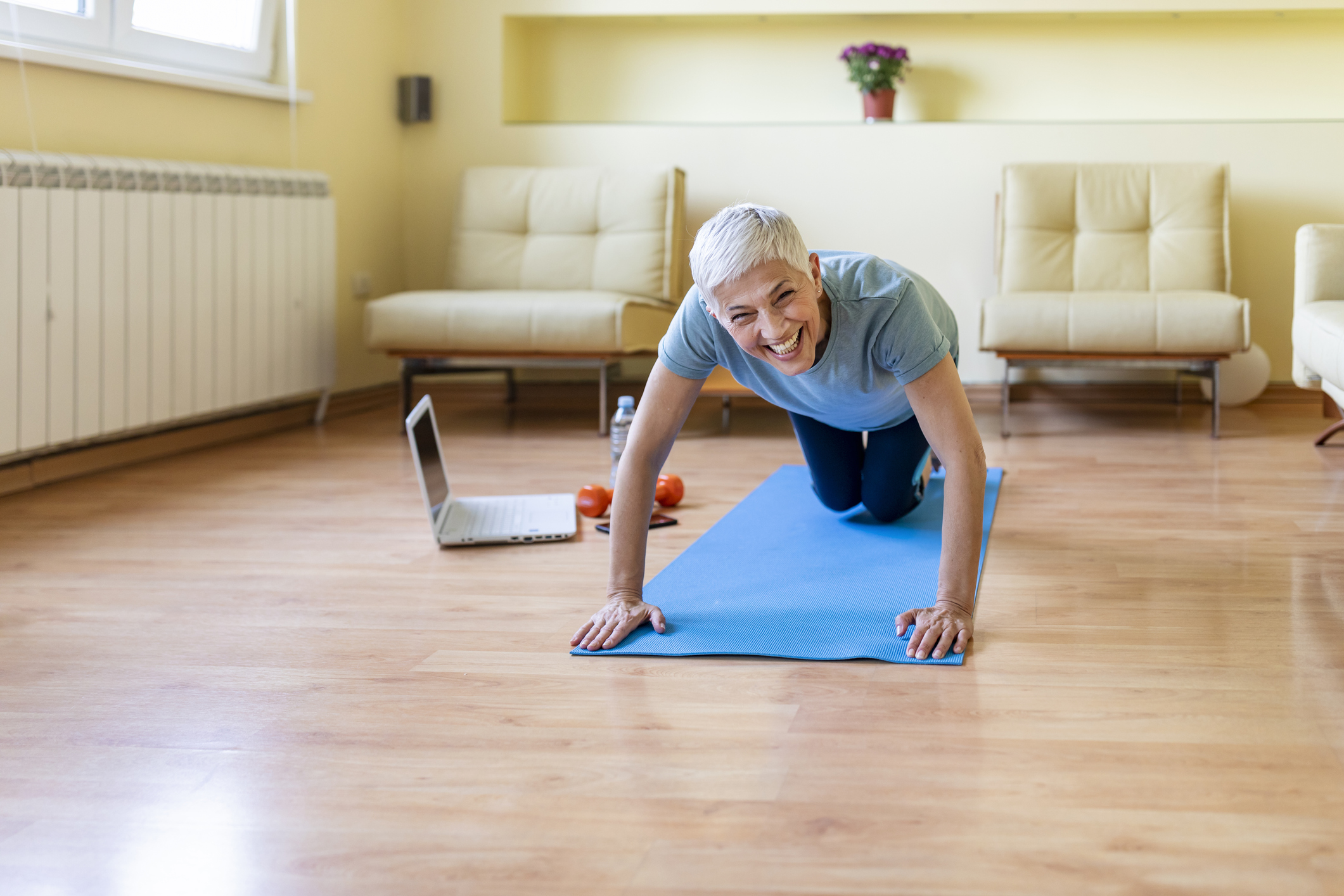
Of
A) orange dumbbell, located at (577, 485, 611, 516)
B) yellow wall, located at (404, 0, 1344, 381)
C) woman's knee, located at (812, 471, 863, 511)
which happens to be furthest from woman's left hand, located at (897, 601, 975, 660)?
yellow wall, located at (404, 0, 1344, 381)

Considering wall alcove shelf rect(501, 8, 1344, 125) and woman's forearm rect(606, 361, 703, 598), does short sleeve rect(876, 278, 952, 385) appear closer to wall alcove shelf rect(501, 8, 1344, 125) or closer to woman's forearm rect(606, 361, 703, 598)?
woman's forearm rect(606, 361, 703, 598)

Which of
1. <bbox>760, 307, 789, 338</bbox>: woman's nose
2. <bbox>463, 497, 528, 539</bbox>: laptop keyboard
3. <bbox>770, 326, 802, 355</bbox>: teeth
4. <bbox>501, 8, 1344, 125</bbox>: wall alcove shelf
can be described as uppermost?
<bbox>501, 8, 1344, 125</bbox>: wall alcove shelf

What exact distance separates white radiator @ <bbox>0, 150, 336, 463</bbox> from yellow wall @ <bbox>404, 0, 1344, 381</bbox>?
1.10 metres

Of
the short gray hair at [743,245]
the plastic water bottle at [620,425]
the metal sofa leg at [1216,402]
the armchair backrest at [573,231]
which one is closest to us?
the short gray hair at [743,245]

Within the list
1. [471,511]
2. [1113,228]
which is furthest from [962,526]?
[1113,228]

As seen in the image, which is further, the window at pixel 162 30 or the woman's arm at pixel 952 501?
the window at pixel 162 30

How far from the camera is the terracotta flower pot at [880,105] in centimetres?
484

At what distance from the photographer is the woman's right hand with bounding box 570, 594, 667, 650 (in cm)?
186

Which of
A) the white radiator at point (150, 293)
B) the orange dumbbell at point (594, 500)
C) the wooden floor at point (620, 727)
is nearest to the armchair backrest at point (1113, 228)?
the wooden floor at point (620, 727)

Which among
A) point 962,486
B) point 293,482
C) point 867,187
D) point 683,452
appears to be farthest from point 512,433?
point 962,486

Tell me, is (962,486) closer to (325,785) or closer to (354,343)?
(325,785)

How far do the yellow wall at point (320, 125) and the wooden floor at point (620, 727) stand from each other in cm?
118

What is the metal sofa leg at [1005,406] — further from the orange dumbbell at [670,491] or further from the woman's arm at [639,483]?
the woman's arm at [639,483]

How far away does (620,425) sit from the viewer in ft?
10.8
